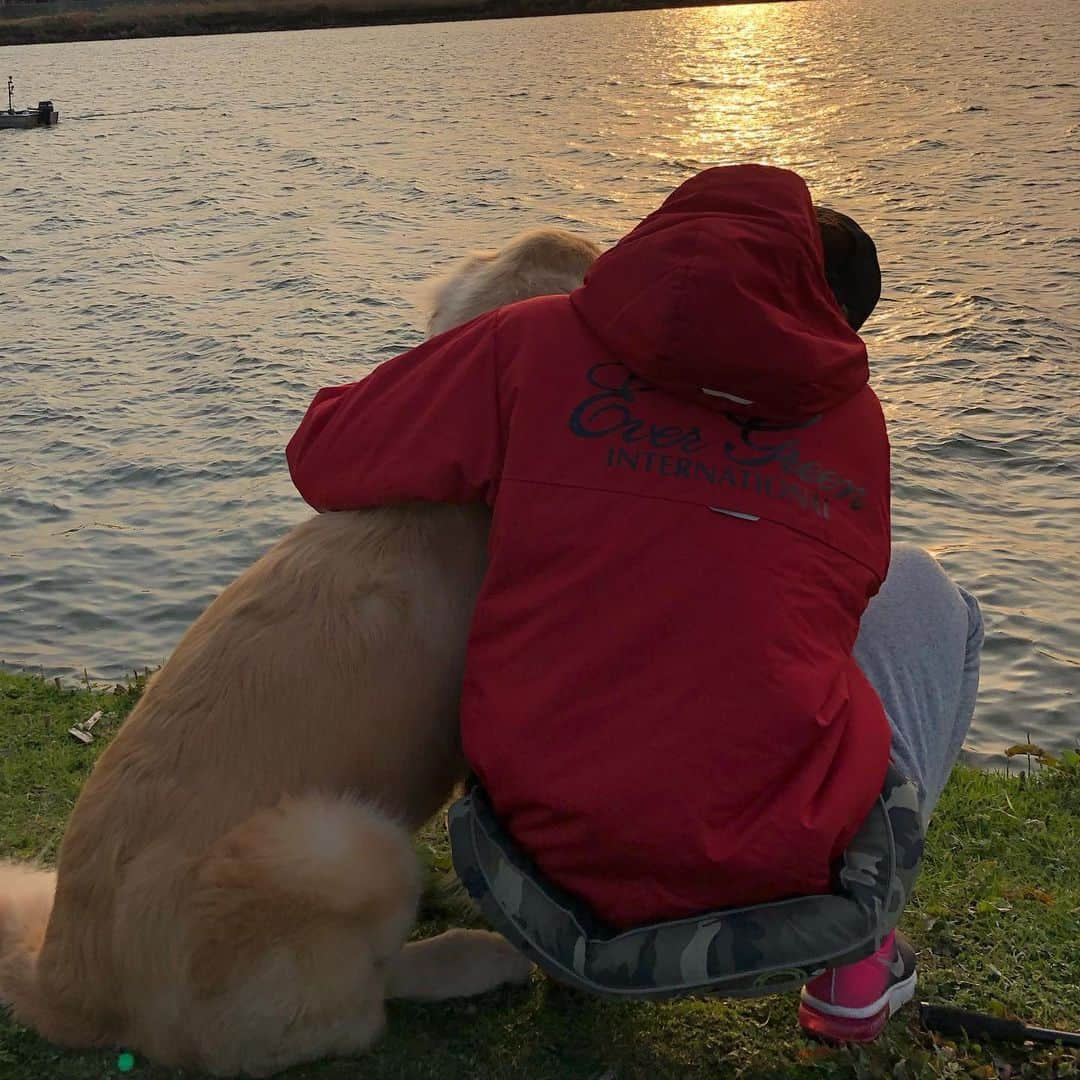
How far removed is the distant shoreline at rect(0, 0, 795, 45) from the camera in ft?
239

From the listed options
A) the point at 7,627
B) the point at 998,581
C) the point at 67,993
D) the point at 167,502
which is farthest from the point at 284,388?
the point at 67,993

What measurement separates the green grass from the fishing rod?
0.10ft

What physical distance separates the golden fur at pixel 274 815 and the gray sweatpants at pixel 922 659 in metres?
0.94

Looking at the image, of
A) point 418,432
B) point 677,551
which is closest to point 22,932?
point 418,432

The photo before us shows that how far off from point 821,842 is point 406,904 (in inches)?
37.7

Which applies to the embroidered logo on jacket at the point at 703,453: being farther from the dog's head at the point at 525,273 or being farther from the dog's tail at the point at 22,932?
the dog's tail at the point at 22,932

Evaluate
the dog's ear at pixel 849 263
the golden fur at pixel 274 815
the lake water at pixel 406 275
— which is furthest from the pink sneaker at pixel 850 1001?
the lake water at pixel 406 275

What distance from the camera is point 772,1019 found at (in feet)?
9.98

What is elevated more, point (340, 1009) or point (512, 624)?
point (512, 624)

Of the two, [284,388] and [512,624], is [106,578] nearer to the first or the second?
[284,388]

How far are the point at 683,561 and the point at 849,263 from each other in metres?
1.14

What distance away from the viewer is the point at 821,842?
7.72 ft

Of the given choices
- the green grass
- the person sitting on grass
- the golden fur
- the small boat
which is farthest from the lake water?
the person sitting on grass

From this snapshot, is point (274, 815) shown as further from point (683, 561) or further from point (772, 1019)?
point (772, 1019)
